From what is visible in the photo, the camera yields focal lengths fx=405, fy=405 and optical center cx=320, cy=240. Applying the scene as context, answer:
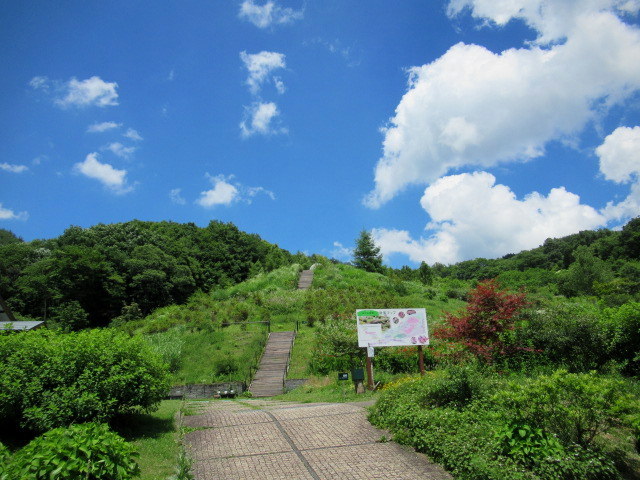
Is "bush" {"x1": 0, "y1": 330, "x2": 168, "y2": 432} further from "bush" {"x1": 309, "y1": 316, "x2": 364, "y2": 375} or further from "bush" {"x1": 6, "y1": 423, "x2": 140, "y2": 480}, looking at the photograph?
"bush" {"x1": 309, "y1": 316, "x2": 364, "y2": 375}

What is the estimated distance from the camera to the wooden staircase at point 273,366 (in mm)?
18078

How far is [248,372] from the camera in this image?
1945cm

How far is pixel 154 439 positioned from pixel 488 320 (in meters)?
9.94

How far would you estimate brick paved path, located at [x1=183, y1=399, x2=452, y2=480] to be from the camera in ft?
19.6

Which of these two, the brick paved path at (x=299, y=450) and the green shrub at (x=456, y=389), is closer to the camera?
the brick paved path at (x=299, y=450)

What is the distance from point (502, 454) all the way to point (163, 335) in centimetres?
2179

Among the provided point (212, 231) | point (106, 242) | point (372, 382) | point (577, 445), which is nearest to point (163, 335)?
point (372, 382)

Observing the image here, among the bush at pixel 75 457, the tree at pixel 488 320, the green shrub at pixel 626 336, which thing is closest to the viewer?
the bush at pixel 75 457

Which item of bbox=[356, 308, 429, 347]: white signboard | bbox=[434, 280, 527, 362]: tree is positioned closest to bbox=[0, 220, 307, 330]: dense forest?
bbox=[356, 308, 429, 347]: white signboard

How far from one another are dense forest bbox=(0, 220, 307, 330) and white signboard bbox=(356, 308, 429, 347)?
31.6m

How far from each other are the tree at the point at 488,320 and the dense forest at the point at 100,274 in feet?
112

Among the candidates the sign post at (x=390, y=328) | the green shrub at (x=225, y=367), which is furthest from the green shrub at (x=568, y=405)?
the green shrub at (x=225, y=367)

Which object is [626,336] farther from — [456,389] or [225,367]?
[225,367]

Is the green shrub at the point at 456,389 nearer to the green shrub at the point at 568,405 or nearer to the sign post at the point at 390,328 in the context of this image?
the green shrub at the point at 568,405
